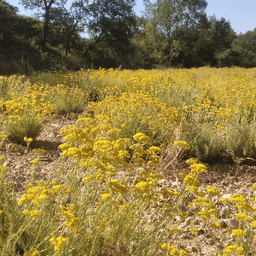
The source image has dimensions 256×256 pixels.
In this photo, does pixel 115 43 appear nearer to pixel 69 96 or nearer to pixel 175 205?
pixel 69 96

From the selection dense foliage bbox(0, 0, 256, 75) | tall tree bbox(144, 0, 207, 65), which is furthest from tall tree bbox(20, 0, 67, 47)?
tall tree bbox(144, 0, 207, 65)

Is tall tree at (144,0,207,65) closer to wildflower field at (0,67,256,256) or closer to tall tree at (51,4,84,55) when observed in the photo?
tall tree at (51,4,84,55)

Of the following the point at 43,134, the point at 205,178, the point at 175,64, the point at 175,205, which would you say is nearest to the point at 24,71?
the point at 43,134

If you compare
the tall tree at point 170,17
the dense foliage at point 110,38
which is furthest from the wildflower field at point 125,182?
the tall tree at point 170,17

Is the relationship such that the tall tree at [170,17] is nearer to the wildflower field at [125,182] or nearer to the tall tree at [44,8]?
the tall tree at [44,8]

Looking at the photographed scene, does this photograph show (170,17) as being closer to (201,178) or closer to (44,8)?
(44,8)

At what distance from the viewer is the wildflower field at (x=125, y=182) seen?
1448 millimetres

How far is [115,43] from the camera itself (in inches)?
816

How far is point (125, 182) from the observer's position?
1.85m

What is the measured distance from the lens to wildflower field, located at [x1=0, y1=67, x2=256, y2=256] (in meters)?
1.45

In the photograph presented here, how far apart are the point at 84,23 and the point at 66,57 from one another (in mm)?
4143

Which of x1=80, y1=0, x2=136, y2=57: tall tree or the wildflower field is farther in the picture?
x1=80, y1=0, x2=136, y2=57: tall tree

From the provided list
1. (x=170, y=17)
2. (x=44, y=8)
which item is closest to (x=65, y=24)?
(x=44, y=8)

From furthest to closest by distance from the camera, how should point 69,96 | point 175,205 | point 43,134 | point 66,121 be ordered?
point 69,96 < point 66,121 < point 43,134 < point 175,205
